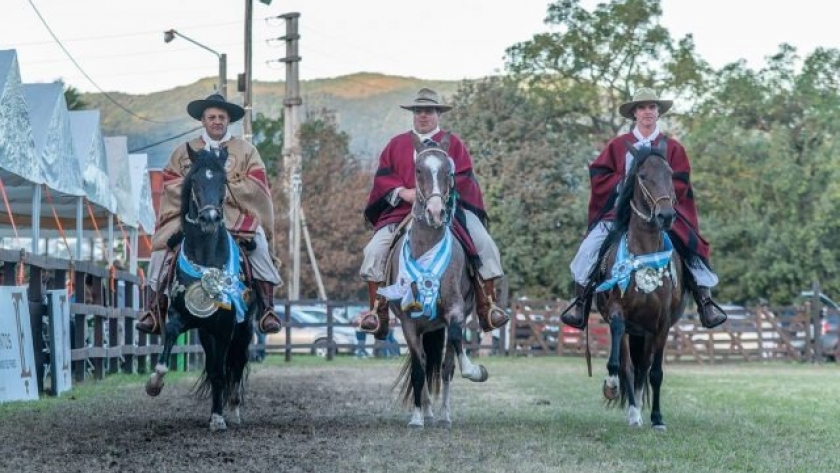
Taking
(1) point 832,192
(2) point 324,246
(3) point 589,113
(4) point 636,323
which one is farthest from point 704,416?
(2) point 324,246

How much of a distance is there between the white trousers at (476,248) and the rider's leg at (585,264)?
0.81m

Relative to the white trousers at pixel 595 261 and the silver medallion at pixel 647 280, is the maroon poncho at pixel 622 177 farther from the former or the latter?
the silver medallion at pixel 647 280

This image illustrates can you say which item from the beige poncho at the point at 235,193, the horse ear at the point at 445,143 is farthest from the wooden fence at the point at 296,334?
the horse ear at the point at 445,143

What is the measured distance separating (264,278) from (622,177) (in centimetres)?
347

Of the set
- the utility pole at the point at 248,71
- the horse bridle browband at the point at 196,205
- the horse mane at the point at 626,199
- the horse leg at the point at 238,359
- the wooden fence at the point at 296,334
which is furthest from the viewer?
the utility pole at the point at 248,71

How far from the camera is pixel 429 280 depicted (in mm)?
12680

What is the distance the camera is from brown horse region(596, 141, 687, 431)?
1262cm

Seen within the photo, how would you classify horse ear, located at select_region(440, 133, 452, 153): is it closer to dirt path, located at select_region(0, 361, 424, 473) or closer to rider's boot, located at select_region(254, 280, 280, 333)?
rider's boot, located at select_region(254, 280, 280, 333)

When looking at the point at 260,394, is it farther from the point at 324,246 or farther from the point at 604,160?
the point at 324,246

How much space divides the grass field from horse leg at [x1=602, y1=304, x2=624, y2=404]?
33 cm

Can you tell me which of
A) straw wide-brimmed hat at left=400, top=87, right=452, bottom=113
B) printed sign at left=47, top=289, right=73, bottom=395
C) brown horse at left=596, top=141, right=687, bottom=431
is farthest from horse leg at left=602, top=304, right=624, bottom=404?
printed sign at left=47, top=289, right=73, bottom=395

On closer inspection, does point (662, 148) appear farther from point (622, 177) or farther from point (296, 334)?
point (296, 334)

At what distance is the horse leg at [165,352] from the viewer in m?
12.3

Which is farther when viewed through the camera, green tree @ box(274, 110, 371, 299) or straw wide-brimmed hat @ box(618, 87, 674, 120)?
green tree @ box(274, 110, 371, 299)
